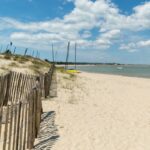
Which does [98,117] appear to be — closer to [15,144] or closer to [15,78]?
[15,78]

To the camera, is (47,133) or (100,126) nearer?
(47,133)

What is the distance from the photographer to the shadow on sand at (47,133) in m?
7.07

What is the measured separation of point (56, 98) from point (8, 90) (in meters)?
3.69

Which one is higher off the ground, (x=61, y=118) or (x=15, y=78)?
(x=15, y=78)

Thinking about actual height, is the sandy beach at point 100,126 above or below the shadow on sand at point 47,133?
below

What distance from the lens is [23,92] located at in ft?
38.8

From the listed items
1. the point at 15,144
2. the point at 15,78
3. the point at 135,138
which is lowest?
the point at 135,138

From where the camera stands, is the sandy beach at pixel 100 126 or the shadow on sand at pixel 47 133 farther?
the sandy beach at pixel 100 126

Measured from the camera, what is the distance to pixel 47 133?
8.13 meters

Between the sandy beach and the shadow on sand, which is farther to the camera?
the sandy beach

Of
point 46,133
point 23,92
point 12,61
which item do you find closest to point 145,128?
point 46,133

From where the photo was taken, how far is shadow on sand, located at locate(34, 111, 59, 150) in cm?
707

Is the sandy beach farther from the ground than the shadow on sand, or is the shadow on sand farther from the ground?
the shadow on sand

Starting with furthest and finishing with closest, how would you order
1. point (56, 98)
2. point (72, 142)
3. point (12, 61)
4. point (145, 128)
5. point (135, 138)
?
point (12, 61), point (56, 98), point (145, 128), point (135, 138), point (72, 142)
